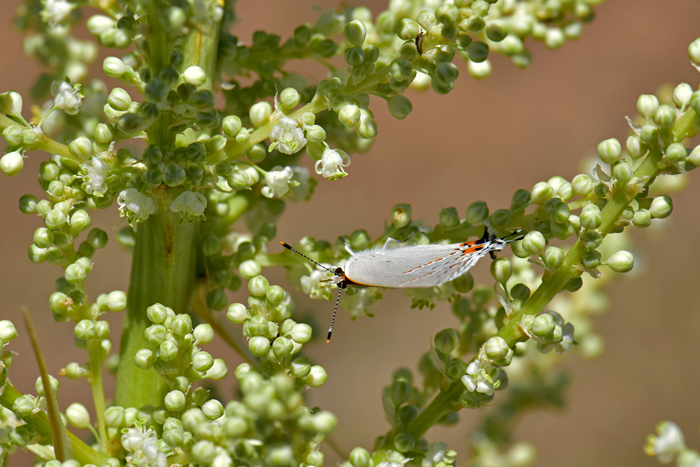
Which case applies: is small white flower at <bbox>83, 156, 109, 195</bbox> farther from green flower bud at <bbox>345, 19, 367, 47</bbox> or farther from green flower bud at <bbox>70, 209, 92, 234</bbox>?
green flower bud at <bbox>345, 19, 367, 47</bbox>

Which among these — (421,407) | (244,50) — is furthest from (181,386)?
(244,50)

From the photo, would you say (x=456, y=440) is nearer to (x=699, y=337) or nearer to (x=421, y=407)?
(x=699, y=337)

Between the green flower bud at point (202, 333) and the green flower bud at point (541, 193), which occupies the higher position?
the green flower bud at point (541, 193)

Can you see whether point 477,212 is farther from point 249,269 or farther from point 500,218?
point 249,269

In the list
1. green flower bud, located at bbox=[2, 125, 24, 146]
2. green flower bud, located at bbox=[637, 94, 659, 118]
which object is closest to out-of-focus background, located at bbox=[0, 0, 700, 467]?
green flower bud, located at bbox=[2, 125, 24, 146]

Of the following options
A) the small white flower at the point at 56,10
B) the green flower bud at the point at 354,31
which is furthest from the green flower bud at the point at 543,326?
the small white flower at the point at 56,10

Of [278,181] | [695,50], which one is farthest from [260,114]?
[695,50]

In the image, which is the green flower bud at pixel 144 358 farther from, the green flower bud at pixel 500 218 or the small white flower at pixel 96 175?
the green flower bud at pixel 500 218
